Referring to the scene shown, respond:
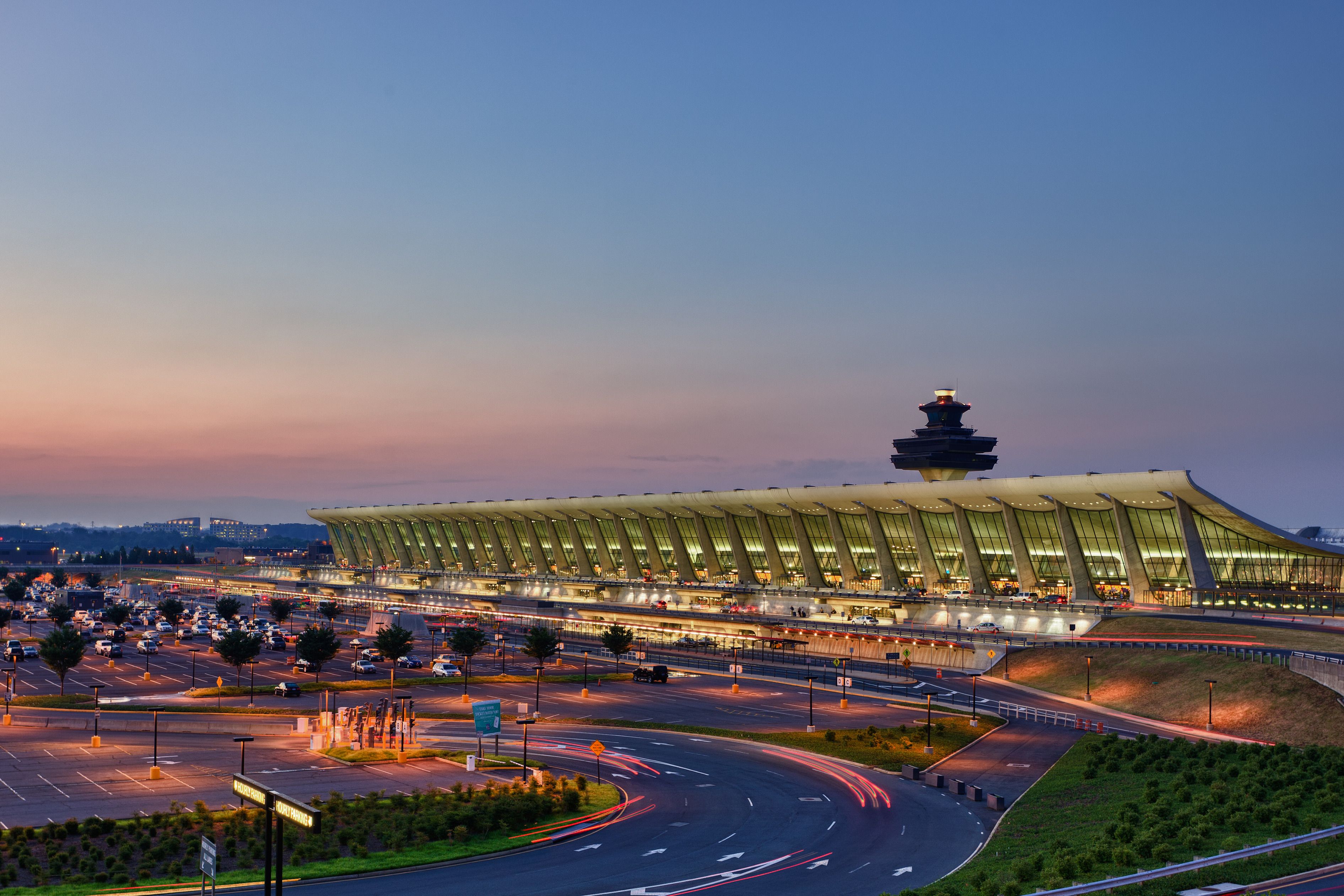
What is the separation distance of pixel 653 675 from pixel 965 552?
5799cm

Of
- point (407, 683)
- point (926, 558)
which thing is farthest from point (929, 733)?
point (926, 558)

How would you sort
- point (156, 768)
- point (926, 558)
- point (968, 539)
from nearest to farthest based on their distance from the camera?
point (156, 768) → point (968, 539) → point (926, 558)

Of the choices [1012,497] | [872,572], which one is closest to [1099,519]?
[1012,497]

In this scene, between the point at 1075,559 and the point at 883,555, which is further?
the point at 883,555

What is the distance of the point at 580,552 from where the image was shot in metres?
195

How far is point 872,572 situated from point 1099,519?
36.1 metres

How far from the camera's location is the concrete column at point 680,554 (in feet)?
568

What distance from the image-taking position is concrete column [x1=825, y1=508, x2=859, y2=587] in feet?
491

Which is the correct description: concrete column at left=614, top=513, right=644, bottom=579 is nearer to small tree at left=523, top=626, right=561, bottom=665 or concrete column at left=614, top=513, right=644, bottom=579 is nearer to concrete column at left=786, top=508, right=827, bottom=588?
concrete column at left=786, top=508, right=827, bottom=588

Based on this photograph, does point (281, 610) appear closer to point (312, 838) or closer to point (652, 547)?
point (652, 547)

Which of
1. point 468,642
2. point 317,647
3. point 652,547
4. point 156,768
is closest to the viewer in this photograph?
point 156,768

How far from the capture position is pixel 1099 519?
12188 cm

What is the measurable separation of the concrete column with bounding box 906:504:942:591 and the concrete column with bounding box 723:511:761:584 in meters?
30.2

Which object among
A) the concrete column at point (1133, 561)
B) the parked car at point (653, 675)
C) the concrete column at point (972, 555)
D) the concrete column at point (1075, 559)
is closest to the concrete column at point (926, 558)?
the concrete column at point (972, 555)
